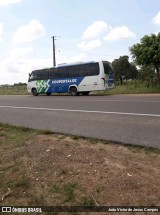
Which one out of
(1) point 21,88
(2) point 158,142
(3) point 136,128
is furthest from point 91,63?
(1) point 21,88

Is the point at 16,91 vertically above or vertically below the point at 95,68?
below

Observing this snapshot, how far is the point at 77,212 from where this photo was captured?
359 cm

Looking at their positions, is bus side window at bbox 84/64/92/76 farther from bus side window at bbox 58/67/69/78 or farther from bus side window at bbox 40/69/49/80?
bus side window at bbox 40/69/49/80

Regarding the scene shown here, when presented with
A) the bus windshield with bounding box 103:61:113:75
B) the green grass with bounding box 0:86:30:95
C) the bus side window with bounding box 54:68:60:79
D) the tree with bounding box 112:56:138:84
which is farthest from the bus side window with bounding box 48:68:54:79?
the tree with bounding box 112:56:138:84

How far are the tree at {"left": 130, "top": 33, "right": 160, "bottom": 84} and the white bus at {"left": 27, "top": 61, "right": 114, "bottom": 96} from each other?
12.4ft

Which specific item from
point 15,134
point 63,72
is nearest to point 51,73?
point 63,72

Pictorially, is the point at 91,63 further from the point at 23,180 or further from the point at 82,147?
the point at 23,180

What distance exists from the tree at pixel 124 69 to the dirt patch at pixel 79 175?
217 ft

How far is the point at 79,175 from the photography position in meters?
4.52

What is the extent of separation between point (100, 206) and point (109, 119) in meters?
6.02

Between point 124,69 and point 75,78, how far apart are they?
4798 centimetres

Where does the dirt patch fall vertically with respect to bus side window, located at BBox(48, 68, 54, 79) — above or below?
below

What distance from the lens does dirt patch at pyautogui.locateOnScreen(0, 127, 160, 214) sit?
3865mm

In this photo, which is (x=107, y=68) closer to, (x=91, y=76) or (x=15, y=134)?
(x=91, y=76)
